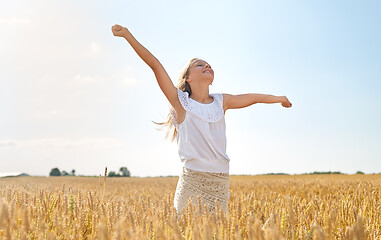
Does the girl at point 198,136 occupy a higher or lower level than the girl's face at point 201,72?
lower

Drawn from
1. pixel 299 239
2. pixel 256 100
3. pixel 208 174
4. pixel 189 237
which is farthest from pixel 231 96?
pixel 189 237

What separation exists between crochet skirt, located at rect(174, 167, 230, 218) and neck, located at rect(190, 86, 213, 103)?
641 mm

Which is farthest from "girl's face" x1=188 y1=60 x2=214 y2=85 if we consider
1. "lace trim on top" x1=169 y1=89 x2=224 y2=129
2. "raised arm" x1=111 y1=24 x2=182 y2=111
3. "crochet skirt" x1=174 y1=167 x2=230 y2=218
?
"crochet skirt" x1=174 y1=167 x2=230 y2=218

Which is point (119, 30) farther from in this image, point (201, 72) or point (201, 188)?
point (201, 188)

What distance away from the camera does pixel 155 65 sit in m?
2.59

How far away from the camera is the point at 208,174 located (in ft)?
8.87

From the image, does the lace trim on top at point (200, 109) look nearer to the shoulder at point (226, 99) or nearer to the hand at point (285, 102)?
the shoulder at point (226, 99)

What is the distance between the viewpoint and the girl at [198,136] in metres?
2.69

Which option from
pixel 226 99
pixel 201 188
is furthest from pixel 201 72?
pixel 201 188

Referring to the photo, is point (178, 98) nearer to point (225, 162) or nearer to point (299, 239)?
point (225, 162)

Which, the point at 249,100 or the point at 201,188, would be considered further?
the point at 249,100

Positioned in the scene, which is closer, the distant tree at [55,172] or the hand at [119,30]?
the hand at [119,30]

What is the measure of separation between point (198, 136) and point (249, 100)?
774 mm

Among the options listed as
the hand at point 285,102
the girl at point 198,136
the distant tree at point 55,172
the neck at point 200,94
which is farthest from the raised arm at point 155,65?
the distant tree at point 55,172
